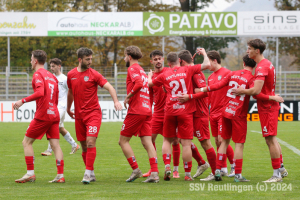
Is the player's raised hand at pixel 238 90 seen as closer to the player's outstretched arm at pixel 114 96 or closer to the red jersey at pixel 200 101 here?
the red jersey at pixel 200 101

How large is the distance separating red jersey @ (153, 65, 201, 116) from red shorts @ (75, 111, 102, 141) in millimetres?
1179

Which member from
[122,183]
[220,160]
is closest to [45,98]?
[122,183]

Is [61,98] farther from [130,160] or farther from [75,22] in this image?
[75,22]

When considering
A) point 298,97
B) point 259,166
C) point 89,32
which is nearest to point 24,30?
point 89,32

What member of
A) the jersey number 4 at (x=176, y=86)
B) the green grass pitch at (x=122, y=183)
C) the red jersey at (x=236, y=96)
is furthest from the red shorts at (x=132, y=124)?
the red jersey at (x=236, y=96)

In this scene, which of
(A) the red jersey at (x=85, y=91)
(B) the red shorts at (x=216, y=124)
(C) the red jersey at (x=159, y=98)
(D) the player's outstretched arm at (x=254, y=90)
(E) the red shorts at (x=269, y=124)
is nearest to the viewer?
(D) the player's outstretched arm at (x=254, y=90)

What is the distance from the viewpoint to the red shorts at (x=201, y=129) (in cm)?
679

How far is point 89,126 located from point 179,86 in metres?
1.60

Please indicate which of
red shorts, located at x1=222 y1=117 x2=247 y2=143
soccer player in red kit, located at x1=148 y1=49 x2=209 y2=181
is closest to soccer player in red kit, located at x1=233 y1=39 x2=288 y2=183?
red shorts, located at x1=222 y1=117 x2=247 y2=143

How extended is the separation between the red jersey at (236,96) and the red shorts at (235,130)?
0.08 metres

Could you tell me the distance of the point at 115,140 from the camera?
13.3m

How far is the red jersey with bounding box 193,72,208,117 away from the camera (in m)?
6.82

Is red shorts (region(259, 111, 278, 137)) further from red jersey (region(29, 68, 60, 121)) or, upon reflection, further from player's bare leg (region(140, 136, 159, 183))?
red jersey (region(29, 68, 60, 121))

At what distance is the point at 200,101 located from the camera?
22.9ft
